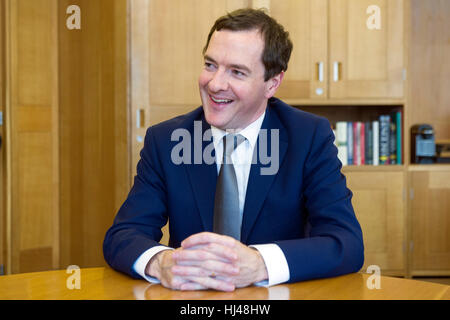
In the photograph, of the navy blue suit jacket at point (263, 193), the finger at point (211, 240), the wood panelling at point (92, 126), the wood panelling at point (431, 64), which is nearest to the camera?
the finger at point (211, 240)

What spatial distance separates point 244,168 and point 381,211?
210 centimetres

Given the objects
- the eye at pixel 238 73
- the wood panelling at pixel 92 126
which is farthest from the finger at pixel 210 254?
the wood panelling at pixel 92 126

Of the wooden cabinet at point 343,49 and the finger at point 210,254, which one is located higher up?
the wooden cabinet at point 343,49

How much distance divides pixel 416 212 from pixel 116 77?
2063 millimetres

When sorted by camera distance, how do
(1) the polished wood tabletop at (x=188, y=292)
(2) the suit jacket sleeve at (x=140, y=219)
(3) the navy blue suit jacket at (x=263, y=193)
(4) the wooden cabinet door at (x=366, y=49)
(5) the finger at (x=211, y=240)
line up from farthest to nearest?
(4) the wooden cabinet door at (x=366, y=49)
(3) the navy blue suit jacket at (x=263, y=193)
(2) the suit jacket sleeve at (x=140, y=219)
(5) the finger at (x=211, y=240)
(1) the polished wood tabletop at (x=188, y=292)

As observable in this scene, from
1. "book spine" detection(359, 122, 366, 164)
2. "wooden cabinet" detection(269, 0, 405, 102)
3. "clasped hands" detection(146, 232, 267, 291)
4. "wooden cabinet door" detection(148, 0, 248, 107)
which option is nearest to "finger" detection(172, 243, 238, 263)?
"clasped hands" detection(146, 232, 267, 291)

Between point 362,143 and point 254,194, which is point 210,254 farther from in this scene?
point 362,143

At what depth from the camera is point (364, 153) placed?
3.58m

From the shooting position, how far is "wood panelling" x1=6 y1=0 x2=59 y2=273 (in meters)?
3.59

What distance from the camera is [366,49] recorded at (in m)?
3.49

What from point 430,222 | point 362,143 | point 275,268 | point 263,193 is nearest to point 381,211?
point 430,222

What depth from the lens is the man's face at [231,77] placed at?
1.59 metres

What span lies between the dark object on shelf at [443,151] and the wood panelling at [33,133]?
8.33 feet

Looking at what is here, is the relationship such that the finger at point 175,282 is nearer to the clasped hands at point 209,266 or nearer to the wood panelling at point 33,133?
the clasped hands at point 209,266
